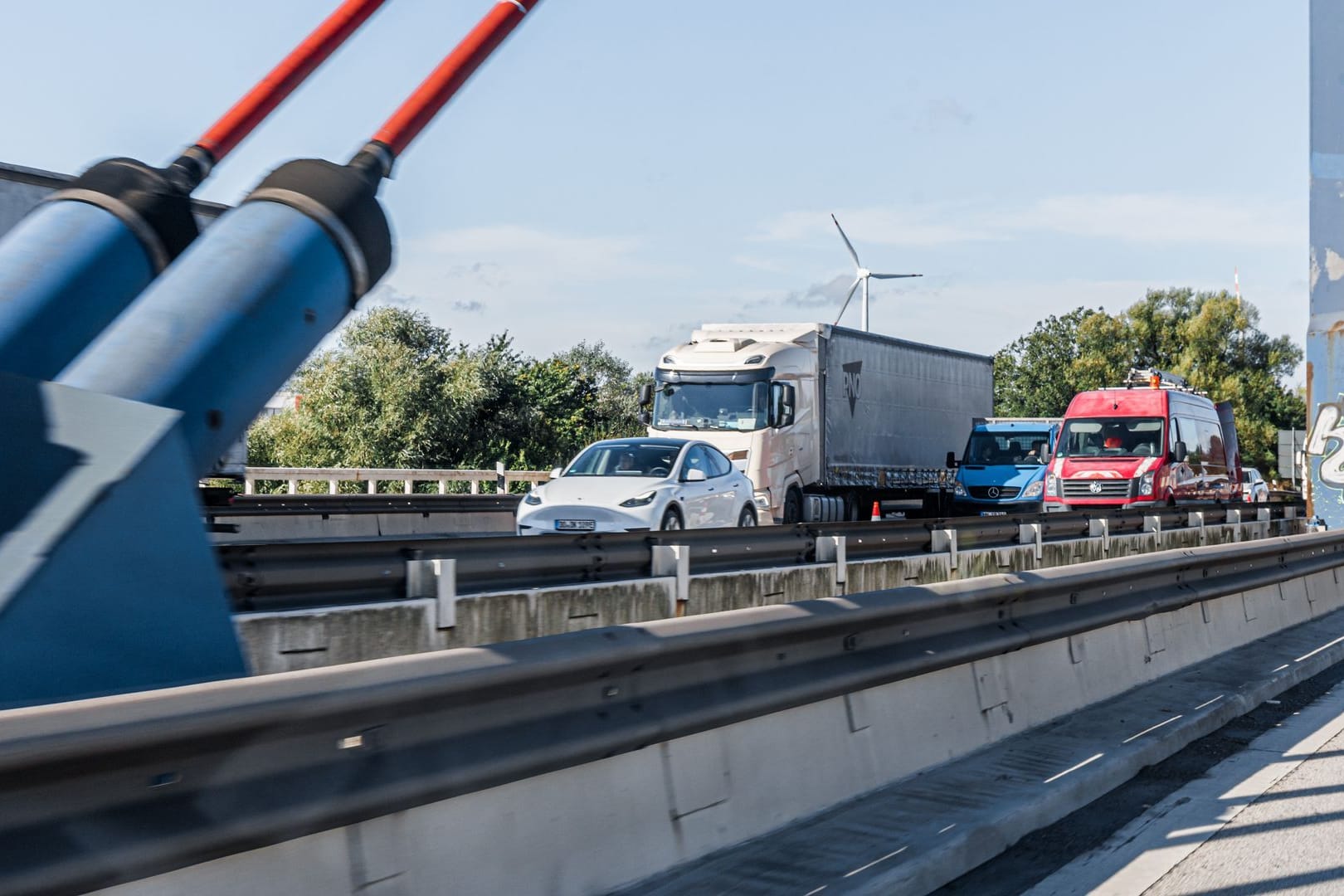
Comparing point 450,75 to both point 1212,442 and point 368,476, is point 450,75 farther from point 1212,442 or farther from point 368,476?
point 1212,442

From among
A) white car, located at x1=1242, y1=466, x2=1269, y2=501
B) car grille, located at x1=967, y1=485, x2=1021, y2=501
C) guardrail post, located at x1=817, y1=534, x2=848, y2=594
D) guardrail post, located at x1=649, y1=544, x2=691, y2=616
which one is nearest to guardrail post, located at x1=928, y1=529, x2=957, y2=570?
guardrail post, located at x1=817, y1=534, x2=848, y2=594

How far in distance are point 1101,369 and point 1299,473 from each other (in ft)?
194

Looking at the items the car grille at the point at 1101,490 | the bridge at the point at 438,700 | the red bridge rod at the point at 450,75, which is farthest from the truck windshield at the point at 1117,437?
the red bridge rod at the point at 450,75

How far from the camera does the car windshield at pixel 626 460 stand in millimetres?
17906

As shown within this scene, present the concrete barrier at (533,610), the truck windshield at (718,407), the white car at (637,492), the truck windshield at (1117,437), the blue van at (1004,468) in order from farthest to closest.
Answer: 1. the blue van at (1004,468)
2. the truck windshield at (1117,437)
3. the truck windshield at (718,407)
4. the white car at (637,492)
5. the concrete barrier at (533,610)

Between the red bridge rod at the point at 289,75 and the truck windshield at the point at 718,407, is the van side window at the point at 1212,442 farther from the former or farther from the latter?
the red bridge rod at the point at 289,75

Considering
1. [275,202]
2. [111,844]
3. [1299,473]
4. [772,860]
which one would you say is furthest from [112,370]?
[1299,473]

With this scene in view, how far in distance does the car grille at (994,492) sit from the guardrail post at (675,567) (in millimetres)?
22392

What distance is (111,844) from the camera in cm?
288

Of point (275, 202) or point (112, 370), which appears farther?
point (275, 202)

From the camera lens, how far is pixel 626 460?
18.1 meters

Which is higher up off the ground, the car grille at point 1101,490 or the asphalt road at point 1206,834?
the car grille at point 1101,490

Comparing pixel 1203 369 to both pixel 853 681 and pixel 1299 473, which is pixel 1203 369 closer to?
pixel 1299 473

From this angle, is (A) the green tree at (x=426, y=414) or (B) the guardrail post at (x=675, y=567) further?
(A) the green tree at (x=426, y=414)
